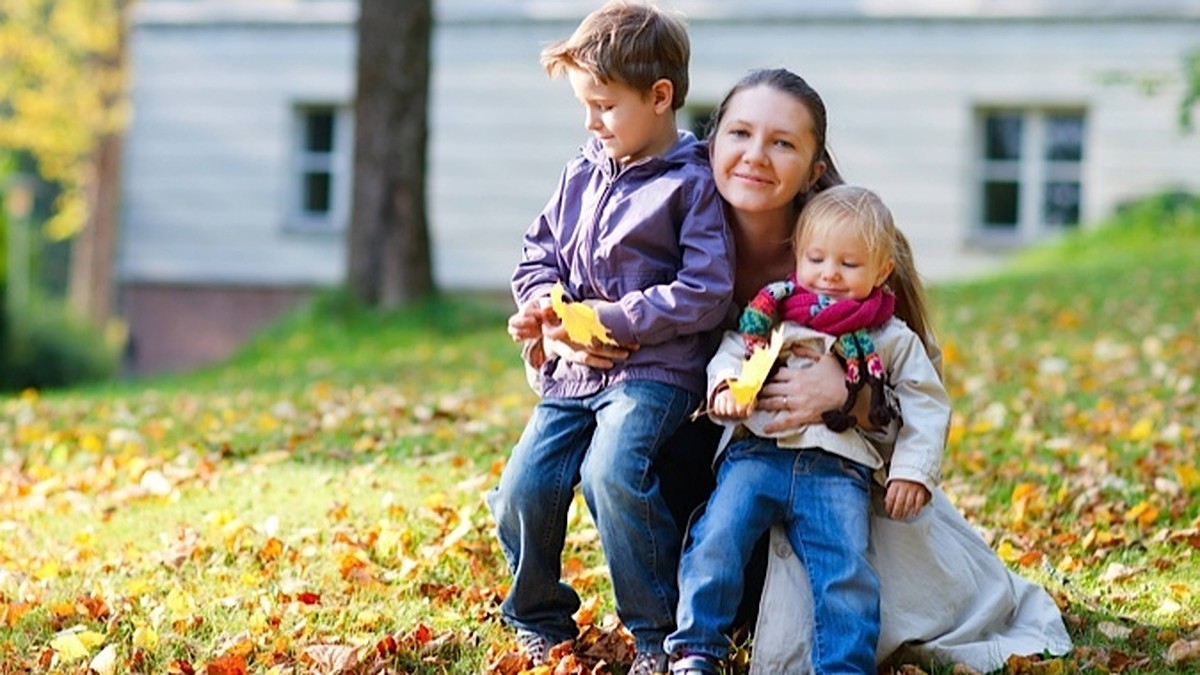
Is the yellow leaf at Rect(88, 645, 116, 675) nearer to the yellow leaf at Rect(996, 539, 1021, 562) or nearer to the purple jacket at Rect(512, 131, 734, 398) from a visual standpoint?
the purple jacket at Rect(512, 131, 734, 398)

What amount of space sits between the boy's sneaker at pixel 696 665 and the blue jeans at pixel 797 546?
2cm

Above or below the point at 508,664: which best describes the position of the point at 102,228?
above

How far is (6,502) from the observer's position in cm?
655

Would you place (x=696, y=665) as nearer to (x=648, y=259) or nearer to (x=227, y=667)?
(x=648, y=259)

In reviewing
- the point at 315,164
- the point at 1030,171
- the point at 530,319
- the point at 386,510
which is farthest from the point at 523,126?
the point at 530,319

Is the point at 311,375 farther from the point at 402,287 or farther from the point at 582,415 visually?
the point at 582,415

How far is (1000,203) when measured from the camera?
1928cm

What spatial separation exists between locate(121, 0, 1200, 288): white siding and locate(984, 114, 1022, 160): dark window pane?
318 mm

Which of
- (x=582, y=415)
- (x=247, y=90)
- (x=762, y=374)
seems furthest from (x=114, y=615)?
(x=247, y=90)

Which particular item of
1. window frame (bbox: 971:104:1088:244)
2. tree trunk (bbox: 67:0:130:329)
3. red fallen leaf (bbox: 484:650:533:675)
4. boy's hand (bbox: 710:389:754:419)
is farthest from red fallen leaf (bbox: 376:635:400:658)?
tree trunk (bbox: 67:0:130:329)

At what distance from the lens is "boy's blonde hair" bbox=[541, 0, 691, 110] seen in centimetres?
389

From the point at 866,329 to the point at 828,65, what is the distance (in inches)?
627

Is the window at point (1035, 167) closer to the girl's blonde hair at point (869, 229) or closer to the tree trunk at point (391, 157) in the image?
the tree trunk at point (391, 157)

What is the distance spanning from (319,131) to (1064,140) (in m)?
9.28
